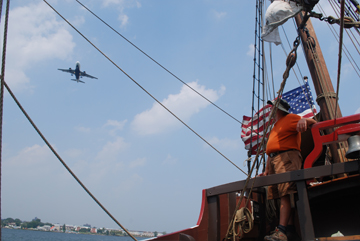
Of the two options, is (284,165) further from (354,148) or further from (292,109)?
(292,109)

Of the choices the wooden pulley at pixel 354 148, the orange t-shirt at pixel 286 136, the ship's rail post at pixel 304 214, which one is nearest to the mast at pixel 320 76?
the orange t-shirt at pixel 286 136

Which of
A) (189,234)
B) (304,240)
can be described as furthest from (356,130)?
(189,234)

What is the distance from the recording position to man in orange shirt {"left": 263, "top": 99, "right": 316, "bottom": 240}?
3027 mm

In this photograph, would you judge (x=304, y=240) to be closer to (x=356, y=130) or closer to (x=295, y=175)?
(x=295, y=175)

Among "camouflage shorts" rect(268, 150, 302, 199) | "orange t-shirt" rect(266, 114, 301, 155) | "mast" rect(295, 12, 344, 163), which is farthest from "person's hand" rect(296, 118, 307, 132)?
"mast" rect(295, 12, 344, 163)

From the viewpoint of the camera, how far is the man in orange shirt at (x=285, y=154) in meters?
3.03

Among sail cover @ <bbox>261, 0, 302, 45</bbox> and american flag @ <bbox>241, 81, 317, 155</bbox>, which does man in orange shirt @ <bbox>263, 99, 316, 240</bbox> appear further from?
american flag @ <bbox>241, 81, 317, 155</bbox>

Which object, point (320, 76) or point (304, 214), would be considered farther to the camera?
point (320, 76)

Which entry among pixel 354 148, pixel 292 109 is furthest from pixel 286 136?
pixel 292 109

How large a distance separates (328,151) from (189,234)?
2.62m

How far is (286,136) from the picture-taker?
3338 millimetres

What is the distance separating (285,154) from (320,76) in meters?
3.10

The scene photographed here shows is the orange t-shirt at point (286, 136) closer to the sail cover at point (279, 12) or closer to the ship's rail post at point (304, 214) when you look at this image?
the ship's rail post at point (304, 214)

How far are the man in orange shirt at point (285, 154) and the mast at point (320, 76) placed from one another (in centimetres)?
157
